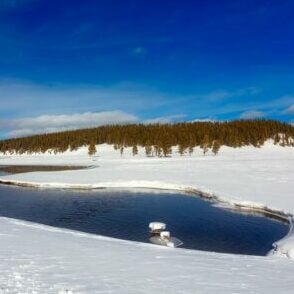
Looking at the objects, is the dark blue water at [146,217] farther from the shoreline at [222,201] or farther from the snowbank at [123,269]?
the snowbank at [123,269]

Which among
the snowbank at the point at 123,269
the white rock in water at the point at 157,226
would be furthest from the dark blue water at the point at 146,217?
the snowbank at the point at 123,269

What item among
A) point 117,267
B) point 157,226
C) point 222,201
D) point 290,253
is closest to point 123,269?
point 117,267

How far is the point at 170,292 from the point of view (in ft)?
45.8

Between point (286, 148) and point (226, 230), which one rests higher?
point (286, 148)

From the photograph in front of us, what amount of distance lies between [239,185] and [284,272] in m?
38.1

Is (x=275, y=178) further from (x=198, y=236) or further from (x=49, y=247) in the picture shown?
(x=49, y=247)

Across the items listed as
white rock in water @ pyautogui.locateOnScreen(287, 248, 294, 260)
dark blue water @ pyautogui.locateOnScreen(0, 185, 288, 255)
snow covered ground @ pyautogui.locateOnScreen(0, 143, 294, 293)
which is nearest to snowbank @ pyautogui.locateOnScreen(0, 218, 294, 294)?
snow covered ground @ pyautogui.locateOnScreen(0, 143, 294, 293)

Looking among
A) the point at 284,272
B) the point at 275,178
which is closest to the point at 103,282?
the point at 284,272

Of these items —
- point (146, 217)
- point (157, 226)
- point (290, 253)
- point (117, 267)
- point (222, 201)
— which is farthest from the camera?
point (222, 201)

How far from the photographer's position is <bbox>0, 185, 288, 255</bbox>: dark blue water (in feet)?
99.3

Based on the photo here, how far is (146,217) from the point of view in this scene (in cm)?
3888

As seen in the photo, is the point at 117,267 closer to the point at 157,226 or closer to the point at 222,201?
the point at 157,226

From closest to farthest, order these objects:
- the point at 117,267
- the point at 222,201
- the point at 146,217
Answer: the point at 117,267, the point at 146,217, the point at 222,201

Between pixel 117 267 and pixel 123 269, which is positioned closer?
pixel 123 269
